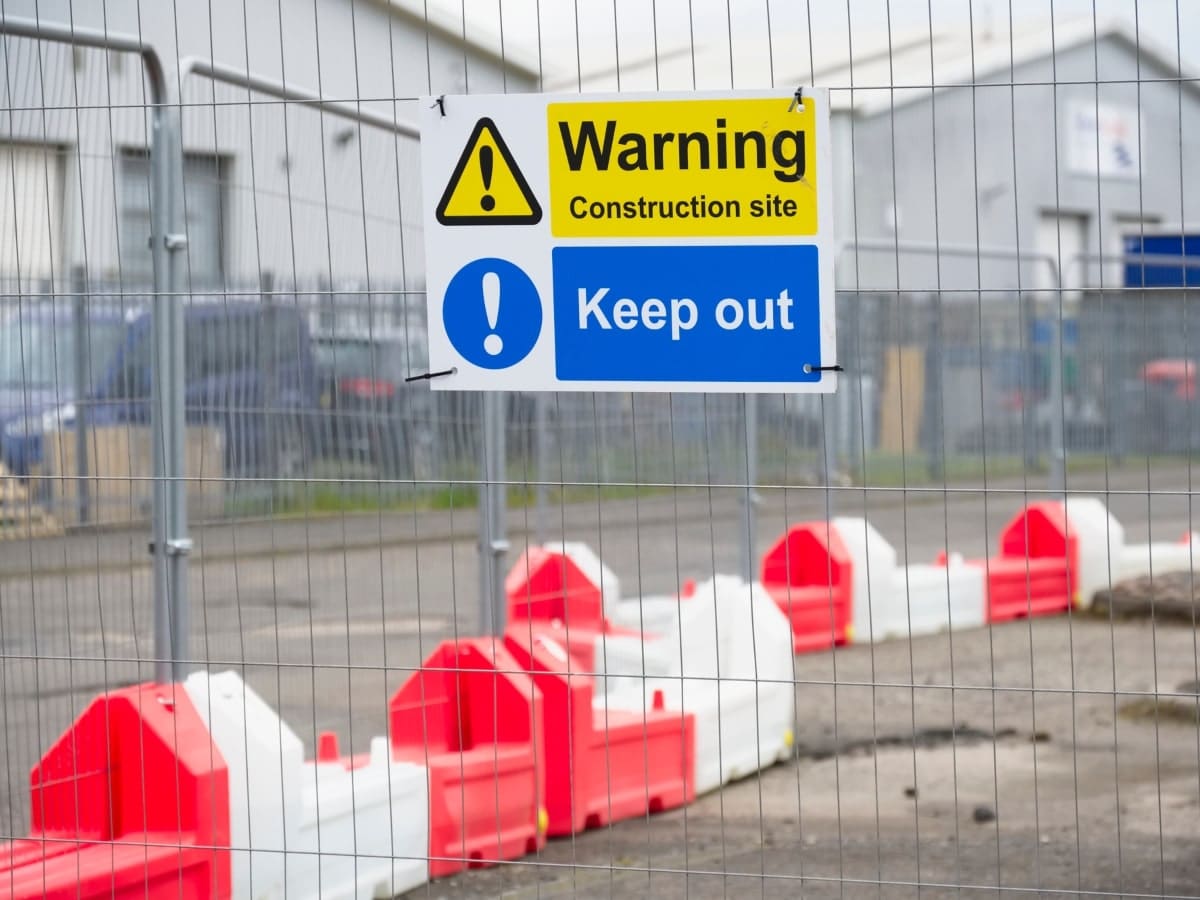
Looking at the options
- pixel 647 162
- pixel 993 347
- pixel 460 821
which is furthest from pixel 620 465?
pixel 993 347

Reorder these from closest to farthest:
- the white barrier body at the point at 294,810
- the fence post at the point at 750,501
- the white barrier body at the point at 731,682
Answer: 1. the white barrier body at the point at 294,810
2. the white barrier body at the point at 731,682
3. the fence post at the point at 750,501

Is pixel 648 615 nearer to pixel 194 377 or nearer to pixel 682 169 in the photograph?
pixel 194 377

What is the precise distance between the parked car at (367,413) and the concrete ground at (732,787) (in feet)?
0.99

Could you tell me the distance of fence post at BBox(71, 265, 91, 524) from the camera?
470 centimetres

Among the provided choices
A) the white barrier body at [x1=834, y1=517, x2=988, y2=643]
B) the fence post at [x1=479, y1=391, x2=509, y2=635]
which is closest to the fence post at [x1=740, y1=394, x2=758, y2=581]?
the white barrier body at [x1=834, y1=517, x2=988, y2=643]

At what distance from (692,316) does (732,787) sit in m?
3.02

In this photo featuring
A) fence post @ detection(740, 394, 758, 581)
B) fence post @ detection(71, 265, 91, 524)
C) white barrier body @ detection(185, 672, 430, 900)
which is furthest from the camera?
fence post @ detection(740, 394, 758, 581)

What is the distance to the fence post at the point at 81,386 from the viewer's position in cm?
470

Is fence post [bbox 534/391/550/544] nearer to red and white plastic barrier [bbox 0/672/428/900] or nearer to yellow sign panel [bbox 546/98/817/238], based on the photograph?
red and white plastic barrier [bbox 0/672/428/900]

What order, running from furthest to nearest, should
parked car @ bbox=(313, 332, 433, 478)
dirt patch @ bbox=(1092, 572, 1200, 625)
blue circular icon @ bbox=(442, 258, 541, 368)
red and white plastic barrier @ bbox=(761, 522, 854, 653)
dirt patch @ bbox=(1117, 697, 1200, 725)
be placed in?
dirt patch @ bbox=(1092, 572, 1200, 625) → red and white plastic barrier @ bbox=(761, 522, 854, 653) → dirt patch @ bbox=(1117, 697, 1200, 725) → parked car @ bbox=(313, 332, 433, 478) → blue circular icon @ bbox=(442, 258, 541, 368)

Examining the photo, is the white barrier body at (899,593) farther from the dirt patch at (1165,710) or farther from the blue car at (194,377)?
the blue car at (194,377)

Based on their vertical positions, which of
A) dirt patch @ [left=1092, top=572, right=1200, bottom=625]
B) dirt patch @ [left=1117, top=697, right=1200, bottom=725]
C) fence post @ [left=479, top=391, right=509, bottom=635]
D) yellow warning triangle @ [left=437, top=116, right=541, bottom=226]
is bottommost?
dirt patch @ [left=1117, top=697, right=1200, bottom=725]

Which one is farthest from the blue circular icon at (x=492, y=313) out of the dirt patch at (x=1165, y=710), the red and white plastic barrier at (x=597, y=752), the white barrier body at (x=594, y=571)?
the dirt patch at (x=1165, y=710)

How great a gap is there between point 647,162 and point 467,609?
2805 millimetres
